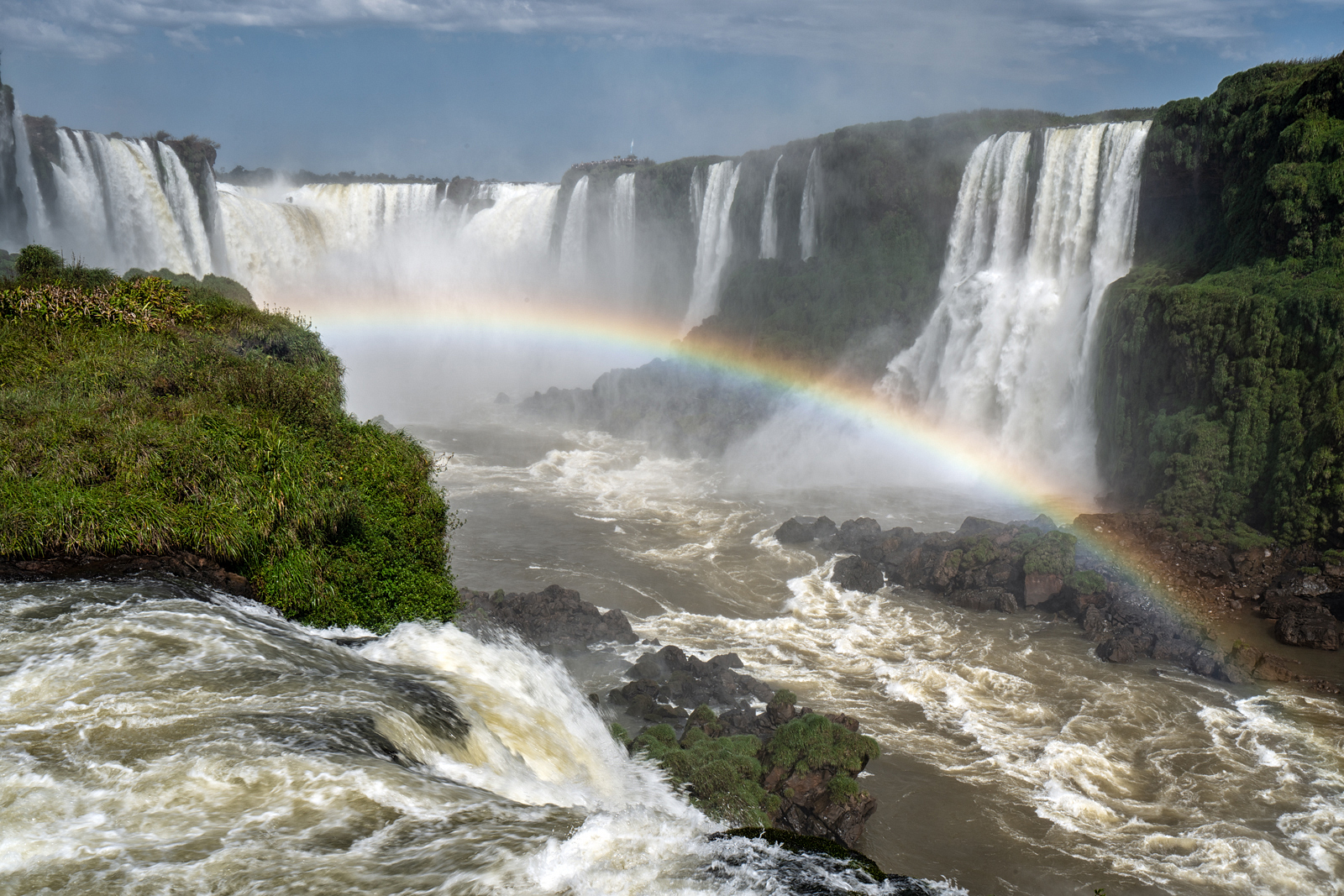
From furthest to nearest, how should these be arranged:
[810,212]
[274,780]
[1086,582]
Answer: [810,212] → [1086,582] → [274,780]

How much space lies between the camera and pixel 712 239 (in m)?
54.7

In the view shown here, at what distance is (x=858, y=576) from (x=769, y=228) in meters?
31.4

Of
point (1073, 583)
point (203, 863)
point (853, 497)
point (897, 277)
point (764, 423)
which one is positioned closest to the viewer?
point (203, 863)

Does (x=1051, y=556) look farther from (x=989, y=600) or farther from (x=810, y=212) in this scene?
(x=810, y=212)

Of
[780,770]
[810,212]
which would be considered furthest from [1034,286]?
[780,770]

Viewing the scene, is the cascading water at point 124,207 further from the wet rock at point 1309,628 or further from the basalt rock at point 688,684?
the wet rock at point 1309,628

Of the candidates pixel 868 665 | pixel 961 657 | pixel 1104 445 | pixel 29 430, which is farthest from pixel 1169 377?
pixel 29 430

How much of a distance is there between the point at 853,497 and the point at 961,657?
48.1ft

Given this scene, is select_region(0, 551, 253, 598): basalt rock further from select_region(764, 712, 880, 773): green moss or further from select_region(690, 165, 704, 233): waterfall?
select_region(690, 165, 704, 233): waterfall

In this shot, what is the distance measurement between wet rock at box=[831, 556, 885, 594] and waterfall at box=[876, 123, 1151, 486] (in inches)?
461

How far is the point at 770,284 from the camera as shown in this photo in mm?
51469

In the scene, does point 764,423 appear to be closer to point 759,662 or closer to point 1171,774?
point 759,662

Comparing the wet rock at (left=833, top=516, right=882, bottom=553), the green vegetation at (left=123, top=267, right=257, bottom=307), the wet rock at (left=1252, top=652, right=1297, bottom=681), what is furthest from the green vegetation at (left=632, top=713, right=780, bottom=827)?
the green vegetation at (left=123, top=267, right=257, bottom=307)

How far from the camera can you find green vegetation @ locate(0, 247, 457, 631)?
11.6 m
